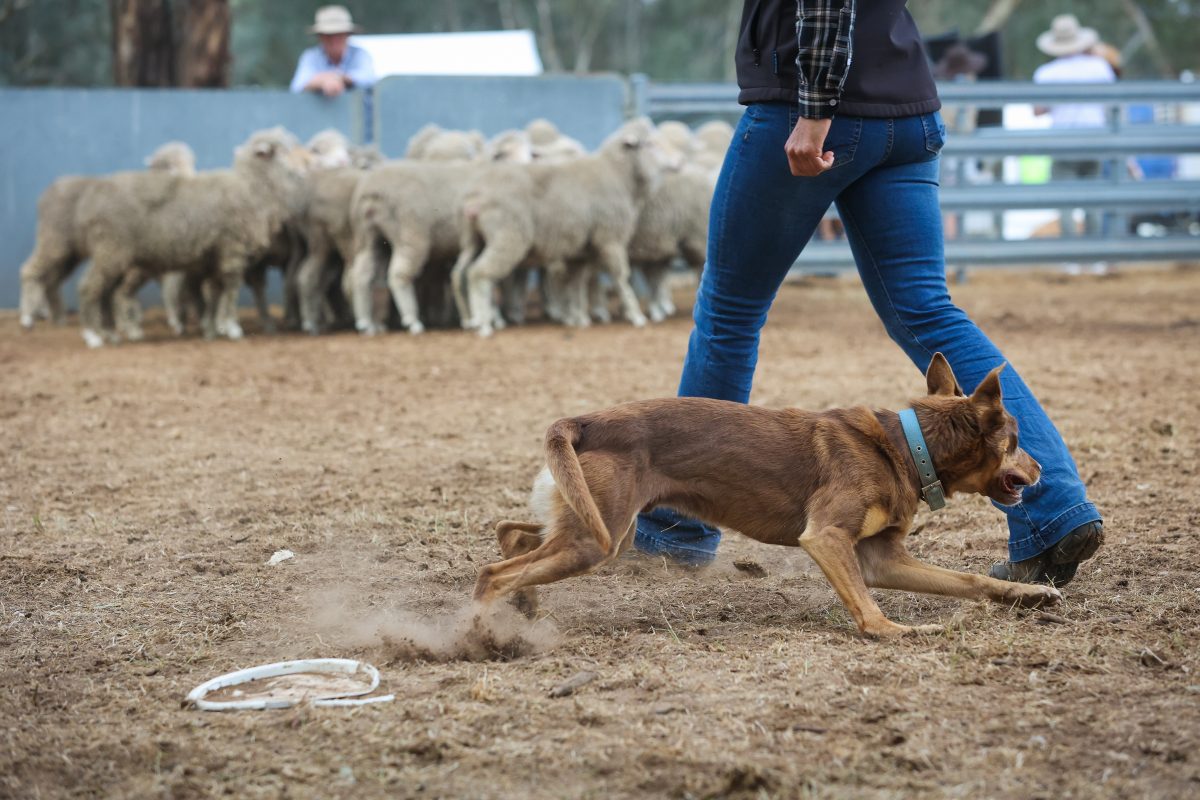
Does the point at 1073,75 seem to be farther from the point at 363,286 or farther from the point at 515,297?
the point at 363,286

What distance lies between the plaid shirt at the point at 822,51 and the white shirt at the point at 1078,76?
13.2 metres

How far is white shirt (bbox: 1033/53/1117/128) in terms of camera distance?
1598cm

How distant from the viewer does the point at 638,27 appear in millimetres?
45969

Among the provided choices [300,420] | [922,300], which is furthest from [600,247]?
[922,300]

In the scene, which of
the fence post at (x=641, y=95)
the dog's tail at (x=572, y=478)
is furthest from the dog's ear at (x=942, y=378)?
the fence post at (x=641, y=95)

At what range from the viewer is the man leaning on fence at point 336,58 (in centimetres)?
1505

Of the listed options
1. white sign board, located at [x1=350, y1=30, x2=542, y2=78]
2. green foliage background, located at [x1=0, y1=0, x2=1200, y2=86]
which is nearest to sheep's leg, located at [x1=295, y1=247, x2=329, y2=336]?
white sign board, located at [x1=350, y1=30, x2=542, y2=78]

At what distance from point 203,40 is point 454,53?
12.7 feet

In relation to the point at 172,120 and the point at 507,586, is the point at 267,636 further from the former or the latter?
the point at 172,120

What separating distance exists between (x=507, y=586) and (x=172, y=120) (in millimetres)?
12038

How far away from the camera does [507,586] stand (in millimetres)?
3766

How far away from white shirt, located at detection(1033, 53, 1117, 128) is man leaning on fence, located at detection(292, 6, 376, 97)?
809cm

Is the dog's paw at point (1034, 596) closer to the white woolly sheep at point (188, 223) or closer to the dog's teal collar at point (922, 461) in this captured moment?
the dog's teal collar at point (922, 461)

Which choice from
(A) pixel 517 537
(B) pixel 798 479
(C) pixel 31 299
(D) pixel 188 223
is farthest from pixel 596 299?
(B) pixel 798 479
